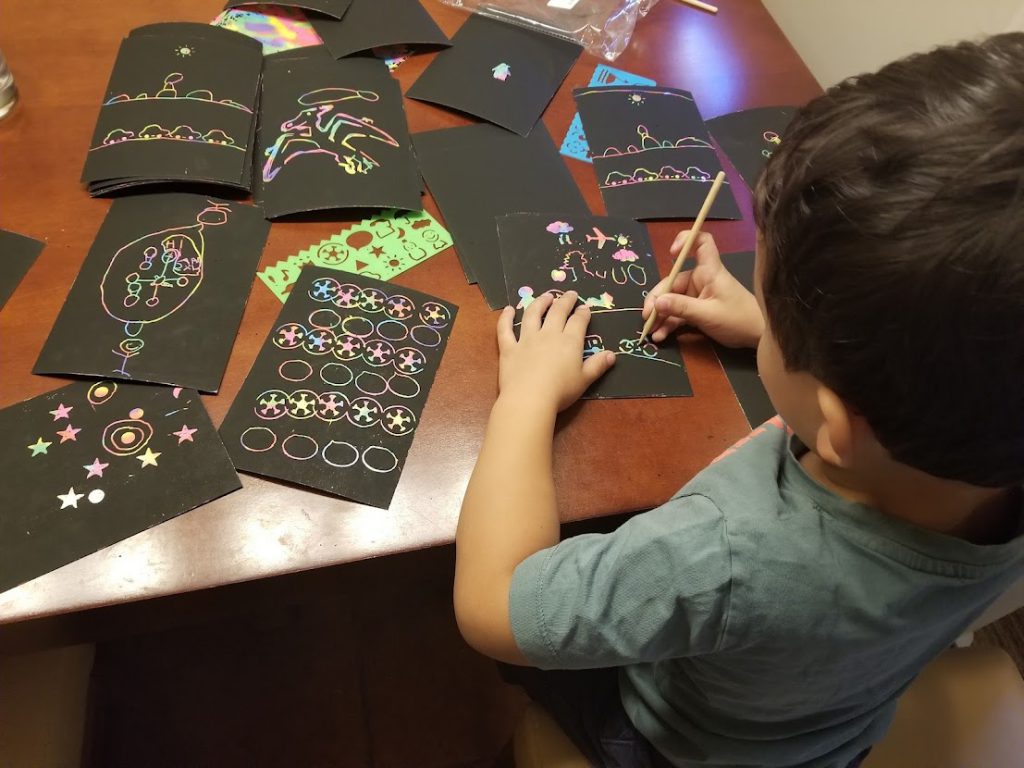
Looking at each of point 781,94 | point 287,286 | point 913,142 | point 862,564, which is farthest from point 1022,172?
point 781,94

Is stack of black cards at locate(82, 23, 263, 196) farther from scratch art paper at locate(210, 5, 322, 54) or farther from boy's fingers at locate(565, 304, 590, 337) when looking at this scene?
boy's fingers at locate(565, 304, 590, 337)

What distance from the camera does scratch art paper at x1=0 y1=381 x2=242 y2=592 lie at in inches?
22.9

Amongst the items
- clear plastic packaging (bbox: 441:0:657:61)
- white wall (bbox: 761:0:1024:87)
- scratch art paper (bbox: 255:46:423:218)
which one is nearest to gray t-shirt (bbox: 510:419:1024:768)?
scratch art paper (bbox: 255:46:423:218)

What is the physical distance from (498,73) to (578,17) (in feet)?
0.65

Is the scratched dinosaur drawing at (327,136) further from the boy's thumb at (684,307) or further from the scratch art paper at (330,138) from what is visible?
the boy's thumb at (684,307)

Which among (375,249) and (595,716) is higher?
(375,249)

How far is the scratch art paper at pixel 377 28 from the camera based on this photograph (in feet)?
3.17

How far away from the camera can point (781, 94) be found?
105cm

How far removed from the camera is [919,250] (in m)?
0.38

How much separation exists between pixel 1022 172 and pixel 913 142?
0.05 meters

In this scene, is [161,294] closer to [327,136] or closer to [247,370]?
[247,370]

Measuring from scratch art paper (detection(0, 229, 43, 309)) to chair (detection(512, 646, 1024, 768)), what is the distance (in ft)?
2.17

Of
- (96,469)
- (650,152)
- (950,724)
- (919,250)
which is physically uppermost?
(919,250)

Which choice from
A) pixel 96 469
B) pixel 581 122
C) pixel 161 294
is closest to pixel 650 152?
pixel 581 122
